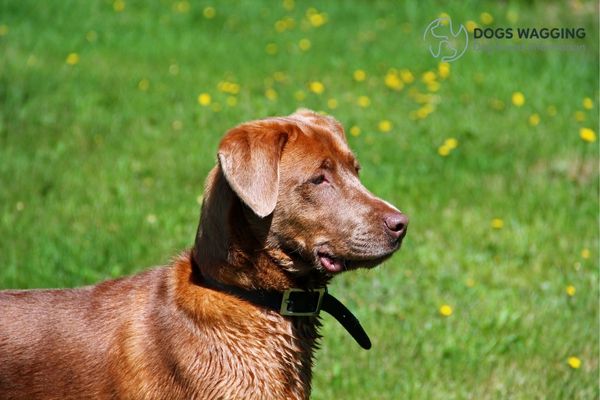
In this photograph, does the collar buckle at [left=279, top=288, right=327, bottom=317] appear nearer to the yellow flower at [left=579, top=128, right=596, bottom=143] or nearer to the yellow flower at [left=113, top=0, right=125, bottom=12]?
the yellow flower at [left=579, top=128, right=596, bottom=143]

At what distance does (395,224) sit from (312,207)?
1.12 ft

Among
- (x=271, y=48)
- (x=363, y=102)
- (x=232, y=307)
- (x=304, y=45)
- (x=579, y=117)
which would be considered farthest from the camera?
(x=304, y=45)


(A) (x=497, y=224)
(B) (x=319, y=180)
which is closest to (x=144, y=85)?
(A) (x=497, y=224)

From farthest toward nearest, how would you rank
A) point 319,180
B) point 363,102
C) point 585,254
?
point 363,102 < point 585,254 < point 319,180

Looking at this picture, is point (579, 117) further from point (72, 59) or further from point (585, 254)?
point (72, 59)

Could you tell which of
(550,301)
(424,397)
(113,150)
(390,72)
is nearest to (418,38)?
(390,72)

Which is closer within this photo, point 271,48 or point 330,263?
point 330,263

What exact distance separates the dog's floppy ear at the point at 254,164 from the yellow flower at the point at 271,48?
6.50 m

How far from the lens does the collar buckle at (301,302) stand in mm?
3896

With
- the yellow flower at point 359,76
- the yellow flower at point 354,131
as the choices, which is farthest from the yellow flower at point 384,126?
the yellow flower at point 359,76

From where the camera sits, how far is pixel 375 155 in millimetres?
7969

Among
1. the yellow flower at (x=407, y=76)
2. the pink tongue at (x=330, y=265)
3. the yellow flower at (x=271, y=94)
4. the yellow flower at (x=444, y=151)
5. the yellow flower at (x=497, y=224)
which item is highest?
the yellow flower at (x=407, y=76)

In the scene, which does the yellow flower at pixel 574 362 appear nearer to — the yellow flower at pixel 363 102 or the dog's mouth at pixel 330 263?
the dog's mouth at pixel 330 263

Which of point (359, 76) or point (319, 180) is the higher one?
point (359, 76)
